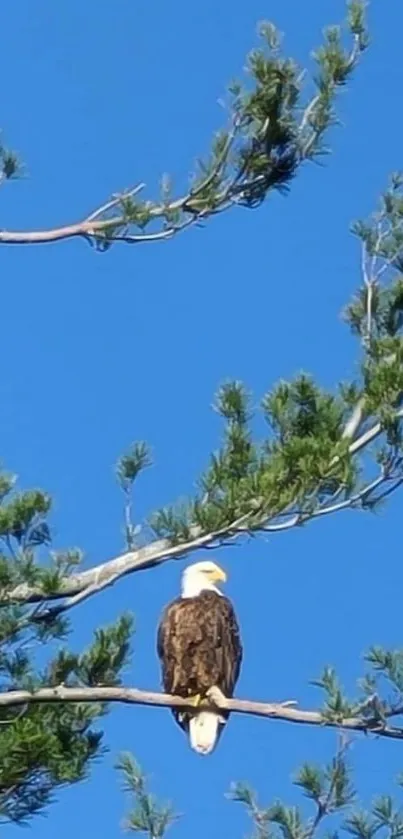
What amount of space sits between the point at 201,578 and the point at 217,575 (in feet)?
0.26

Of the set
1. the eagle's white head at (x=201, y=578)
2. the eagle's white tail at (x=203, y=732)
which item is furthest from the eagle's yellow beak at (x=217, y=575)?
the eagle's white tail at (x=203, y=732)

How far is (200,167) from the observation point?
4.57m

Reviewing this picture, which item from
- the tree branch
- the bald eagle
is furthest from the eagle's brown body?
the tree branch

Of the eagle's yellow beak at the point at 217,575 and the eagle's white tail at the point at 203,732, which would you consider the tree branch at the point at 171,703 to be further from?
the eagle's yellow beak at the point at 217,575

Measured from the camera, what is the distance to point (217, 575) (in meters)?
5.16

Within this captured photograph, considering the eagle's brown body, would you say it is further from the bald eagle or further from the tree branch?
the tree branch

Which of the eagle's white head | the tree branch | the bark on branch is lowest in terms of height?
the tree branch

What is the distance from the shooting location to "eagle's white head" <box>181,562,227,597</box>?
4.98 meters

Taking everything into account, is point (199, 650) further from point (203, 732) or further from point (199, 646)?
point (203, 732)

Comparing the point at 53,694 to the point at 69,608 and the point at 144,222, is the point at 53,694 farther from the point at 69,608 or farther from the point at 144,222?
the point at 144,222

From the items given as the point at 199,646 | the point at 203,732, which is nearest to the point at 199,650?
the point at 199,646

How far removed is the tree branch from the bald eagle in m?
0.16

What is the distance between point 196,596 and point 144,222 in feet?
2.95

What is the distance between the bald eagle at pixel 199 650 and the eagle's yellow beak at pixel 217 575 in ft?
0.04
